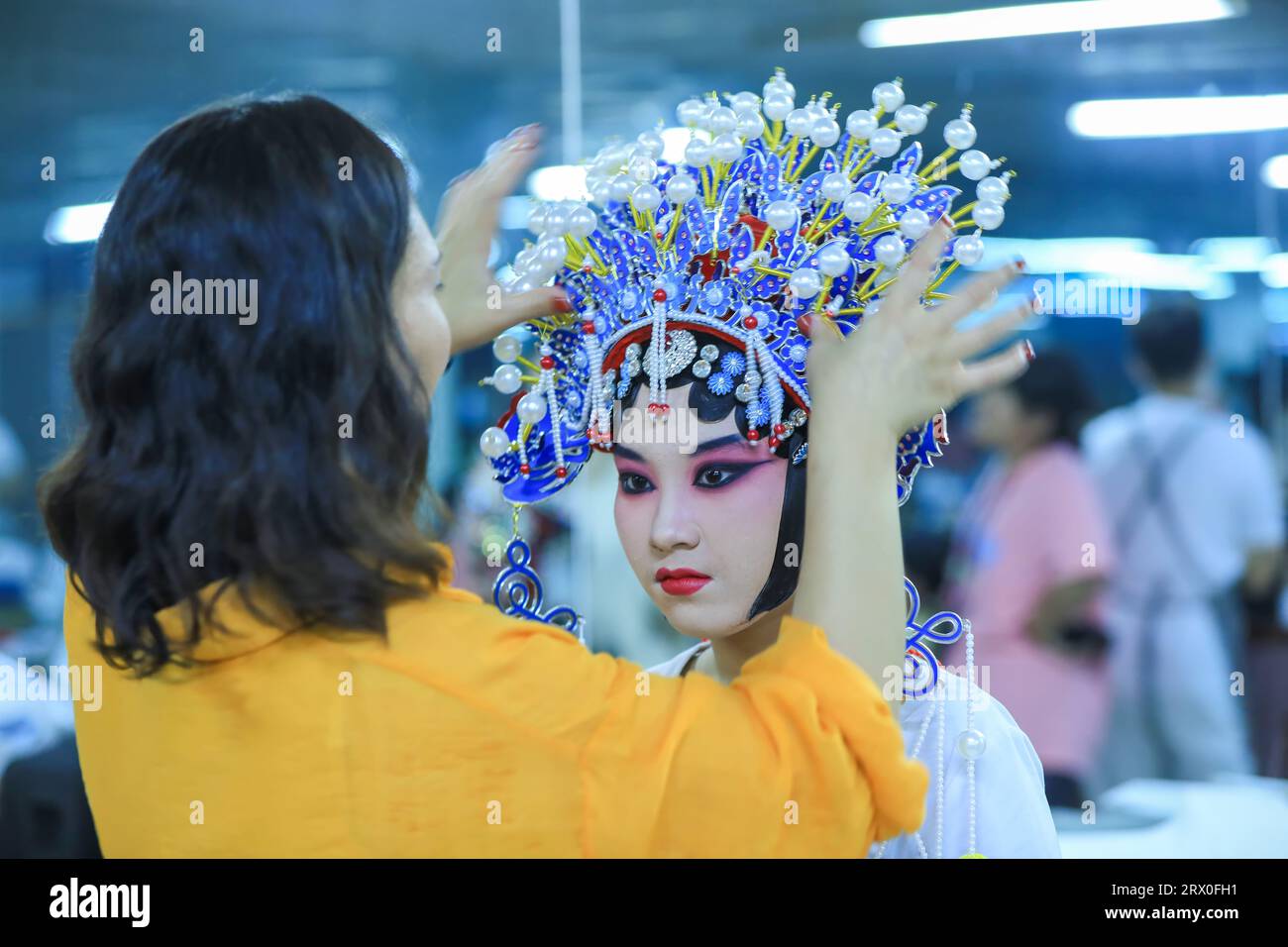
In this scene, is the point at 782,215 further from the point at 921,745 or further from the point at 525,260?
the point at 921,745

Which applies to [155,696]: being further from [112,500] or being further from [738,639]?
[738,639]

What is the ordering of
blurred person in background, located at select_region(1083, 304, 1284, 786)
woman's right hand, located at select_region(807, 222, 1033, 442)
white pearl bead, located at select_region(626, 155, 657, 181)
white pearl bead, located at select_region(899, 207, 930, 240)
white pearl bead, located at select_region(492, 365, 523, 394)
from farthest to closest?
blurred person in background, located at select_region(1083, 304, 1284, 786)
white pearl bead, located at select_region(492, 365, 523, 394)
white pearl bead, located at select_region(626, 155, 657, 181)
white pearl bead, located at select_region(899, 207, 930, 240)
woman's right hand, located at select_region(807, 222, 1033, 442)

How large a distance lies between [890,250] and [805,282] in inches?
3.6

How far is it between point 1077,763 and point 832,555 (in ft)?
6.62

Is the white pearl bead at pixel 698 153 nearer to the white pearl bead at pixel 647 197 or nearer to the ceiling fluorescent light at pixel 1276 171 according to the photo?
the white pearl bead at pixel 647 197

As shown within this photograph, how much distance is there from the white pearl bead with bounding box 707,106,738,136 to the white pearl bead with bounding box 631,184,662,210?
92 millimetres

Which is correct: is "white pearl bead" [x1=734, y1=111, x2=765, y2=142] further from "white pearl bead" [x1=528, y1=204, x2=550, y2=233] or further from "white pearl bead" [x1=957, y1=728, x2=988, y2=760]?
"white pearl bead" [x1=957, y1=728, x2=988, y2=760]

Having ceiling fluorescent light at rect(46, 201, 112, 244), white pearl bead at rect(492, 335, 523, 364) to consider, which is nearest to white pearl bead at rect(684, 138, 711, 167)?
white pearl bead at rect(492, 335, 523, 364)

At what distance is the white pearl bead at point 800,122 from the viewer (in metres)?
1.35

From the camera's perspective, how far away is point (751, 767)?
105 cm

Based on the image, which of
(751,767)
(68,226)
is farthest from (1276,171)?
(68,226)

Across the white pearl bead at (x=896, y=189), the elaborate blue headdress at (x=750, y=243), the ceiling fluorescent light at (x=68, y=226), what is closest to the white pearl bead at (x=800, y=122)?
the elaborate blue headdress at (x=750, y=243)

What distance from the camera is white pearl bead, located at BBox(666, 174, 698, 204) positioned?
1.35 m

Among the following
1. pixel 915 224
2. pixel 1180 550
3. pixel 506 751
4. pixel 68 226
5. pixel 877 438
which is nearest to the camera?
pixel 506 751
